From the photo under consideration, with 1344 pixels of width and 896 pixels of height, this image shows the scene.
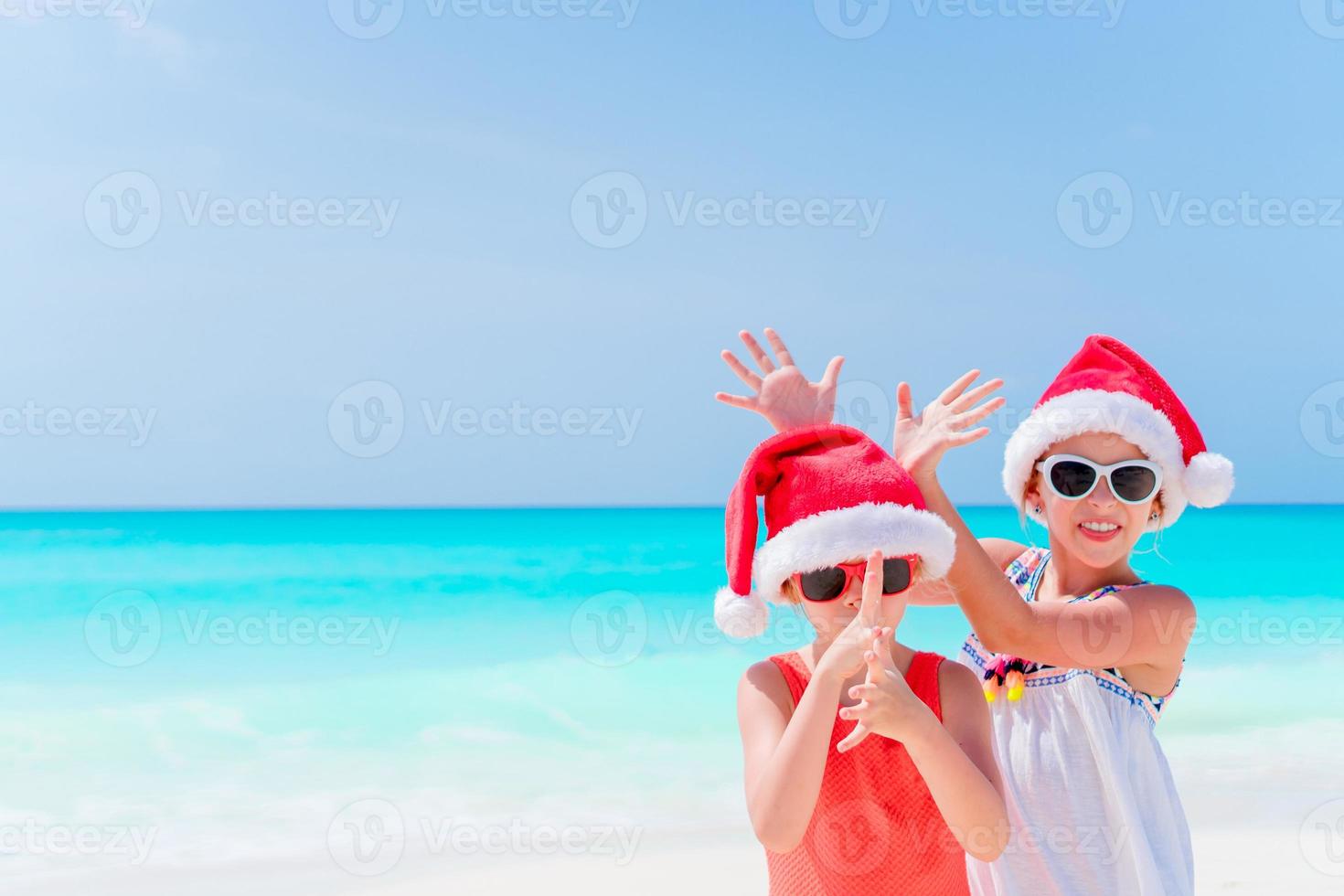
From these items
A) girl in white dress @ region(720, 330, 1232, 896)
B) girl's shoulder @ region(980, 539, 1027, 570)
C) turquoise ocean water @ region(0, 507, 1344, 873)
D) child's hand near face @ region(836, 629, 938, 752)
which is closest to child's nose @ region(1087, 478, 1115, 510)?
girl in white dress @ region(720, 330, 1232, 896)

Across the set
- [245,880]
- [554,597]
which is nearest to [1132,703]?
[245,880]

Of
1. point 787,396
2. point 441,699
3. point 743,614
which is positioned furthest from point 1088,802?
point 441,699

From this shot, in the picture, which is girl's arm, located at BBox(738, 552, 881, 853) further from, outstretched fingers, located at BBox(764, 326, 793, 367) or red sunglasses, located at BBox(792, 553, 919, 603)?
outstretched fingers, located at BBox(764, 326, 793, 367)

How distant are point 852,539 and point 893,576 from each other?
121mm

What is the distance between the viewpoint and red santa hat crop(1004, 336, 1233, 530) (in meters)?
2.77

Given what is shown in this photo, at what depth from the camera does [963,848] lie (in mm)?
2223

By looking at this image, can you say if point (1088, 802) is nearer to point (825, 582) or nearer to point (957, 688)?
point (957, 688)

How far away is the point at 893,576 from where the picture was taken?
2250 mm

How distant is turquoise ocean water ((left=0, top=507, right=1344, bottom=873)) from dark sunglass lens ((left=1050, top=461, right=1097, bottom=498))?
12.4 feet

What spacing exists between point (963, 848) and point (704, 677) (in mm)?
9229

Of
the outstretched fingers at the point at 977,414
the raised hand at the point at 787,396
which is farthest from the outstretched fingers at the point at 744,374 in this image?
the outstretched fingers at the point at 977,414

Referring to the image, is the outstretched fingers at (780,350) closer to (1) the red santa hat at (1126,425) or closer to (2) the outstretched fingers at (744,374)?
(2) the outstretched fingers at (744,374)

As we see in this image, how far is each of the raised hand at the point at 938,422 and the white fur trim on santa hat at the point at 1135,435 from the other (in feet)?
0.88

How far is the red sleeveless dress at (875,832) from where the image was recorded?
7.25 ft
